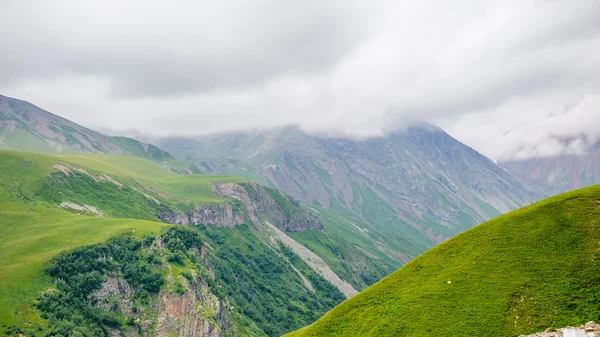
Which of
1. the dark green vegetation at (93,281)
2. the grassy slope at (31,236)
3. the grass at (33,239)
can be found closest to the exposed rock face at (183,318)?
the dark green vegetation at (93,281)

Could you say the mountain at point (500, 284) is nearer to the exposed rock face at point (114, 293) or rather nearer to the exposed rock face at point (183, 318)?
the exposed rock face at point (183, 318)

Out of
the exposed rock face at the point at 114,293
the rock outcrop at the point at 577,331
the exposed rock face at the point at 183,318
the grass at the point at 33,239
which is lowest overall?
the exposed rock face at the point at 183,318

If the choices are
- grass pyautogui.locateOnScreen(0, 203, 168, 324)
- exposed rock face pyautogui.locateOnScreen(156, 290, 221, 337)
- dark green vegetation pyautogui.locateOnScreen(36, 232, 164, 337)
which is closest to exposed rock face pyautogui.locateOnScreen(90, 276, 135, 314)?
dark green vegetation pyautogui.locateOnScreen(36, 232, 164, 337)

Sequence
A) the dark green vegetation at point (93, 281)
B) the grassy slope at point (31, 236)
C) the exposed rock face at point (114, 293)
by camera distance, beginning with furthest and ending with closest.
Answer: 1. the exposed rock face at point (114, 293)
2. the dark green vegetation at point (93, 281)
3. the grassy slope at point (31, 236)

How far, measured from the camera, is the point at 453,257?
211ft

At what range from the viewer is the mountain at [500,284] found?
48906 millimetres

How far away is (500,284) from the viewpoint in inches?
2156

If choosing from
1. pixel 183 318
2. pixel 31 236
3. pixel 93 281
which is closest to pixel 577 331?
pixel 183 318

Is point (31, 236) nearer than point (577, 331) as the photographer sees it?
No

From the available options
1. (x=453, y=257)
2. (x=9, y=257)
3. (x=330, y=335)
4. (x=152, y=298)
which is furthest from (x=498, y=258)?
(x=9, y=257)

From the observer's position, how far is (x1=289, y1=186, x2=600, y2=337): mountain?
→ 160ft

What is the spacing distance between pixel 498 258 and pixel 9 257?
14990 cm

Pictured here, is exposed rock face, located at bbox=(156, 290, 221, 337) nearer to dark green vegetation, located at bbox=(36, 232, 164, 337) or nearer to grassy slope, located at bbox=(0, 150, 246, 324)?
dark green vegetation, located at bbox=(36, 232, 164, 337)

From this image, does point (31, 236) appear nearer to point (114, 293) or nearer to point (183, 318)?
point (114, 293)
